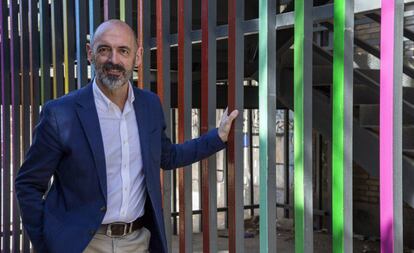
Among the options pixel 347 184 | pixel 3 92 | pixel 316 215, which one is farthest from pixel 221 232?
pixel 347 184

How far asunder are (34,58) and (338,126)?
10.4 ft

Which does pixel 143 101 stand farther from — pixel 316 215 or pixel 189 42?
pixel 316 215

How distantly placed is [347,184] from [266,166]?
430 millimetres

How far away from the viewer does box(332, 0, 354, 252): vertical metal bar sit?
2.34 m

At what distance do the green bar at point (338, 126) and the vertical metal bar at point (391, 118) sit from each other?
0.18m

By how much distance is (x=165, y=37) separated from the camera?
10.9ft

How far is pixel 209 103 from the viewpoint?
303cm

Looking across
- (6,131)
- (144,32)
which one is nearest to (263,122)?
(144,32)

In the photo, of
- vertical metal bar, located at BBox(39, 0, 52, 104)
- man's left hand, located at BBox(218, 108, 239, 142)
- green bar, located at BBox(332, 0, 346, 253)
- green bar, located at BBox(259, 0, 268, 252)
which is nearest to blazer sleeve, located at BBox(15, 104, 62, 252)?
man's left hand, located at BBox(218, 108, 239, 142)

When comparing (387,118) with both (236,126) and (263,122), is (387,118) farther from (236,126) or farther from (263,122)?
(236,126)

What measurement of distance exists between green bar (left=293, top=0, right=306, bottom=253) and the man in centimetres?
42

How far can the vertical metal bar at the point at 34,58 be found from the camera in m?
4.74

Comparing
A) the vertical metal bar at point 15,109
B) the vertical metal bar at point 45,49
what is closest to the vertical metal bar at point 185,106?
the vertical metal bar at point 45,49

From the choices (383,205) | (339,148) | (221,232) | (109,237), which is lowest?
(221,232)
